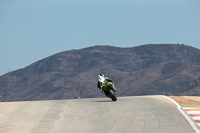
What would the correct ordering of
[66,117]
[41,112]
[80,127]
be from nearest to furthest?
1. [80,127]
2. [66,117]
3. [41,112]

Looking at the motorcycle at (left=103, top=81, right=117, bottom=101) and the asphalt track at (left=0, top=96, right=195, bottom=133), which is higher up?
the motorcycle at (left=103, top=81, right=117, bottom=101)

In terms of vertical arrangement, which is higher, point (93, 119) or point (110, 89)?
point (110, 89)

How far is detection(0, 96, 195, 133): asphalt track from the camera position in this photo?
1282 cm

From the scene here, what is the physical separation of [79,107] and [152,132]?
7.02 metres

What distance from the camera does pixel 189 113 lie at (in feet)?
53.2

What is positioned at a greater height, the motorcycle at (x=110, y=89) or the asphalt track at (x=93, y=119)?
the motorcycle at (x=110, y=89)

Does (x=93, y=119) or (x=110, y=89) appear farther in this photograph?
(x=110, y=89)

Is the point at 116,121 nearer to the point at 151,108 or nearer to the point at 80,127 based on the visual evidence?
the point at 80,127

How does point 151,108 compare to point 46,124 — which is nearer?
point 46,124

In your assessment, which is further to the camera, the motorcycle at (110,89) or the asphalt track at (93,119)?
the motorcycle at (110,89)

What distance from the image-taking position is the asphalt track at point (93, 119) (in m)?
12.8

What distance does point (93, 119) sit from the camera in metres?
14.8

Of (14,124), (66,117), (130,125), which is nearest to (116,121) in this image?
Result: (130,125)

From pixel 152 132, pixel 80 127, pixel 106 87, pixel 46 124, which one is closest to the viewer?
pixel 152 132
